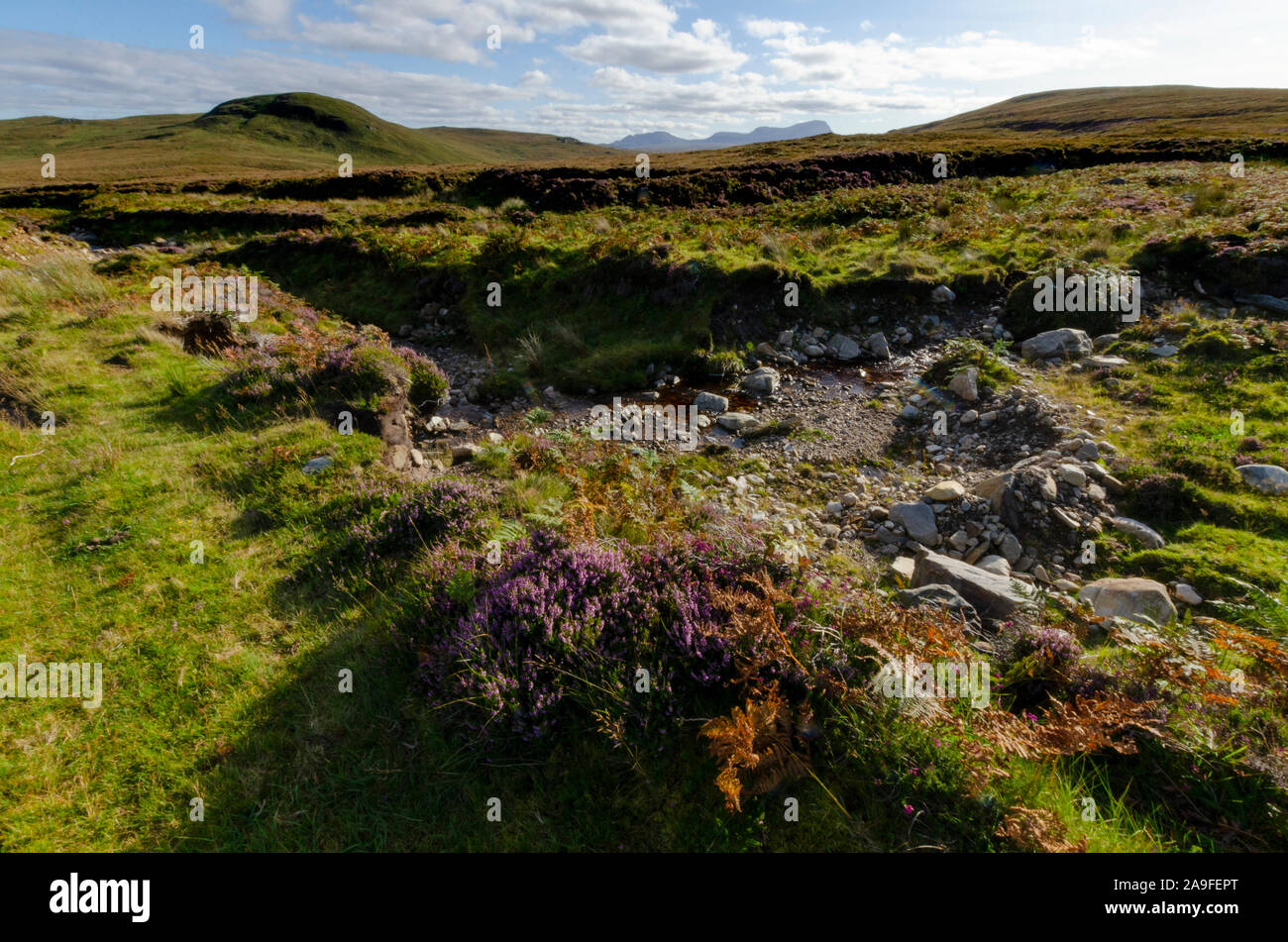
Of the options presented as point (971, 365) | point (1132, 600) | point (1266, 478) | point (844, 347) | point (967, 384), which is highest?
point (844, 347)

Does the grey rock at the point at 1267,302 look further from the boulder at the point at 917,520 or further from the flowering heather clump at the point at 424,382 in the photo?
the flowering heather clump at the point at 424,382

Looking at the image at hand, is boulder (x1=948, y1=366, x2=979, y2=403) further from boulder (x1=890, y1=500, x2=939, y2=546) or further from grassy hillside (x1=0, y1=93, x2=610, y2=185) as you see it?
grassy hillside (x1=0, y1=93, x2=610, y2=185)

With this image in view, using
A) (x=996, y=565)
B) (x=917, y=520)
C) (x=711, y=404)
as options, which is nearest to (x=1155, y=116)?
(x=711, y=404)

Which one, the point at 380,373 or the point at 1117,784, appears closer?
the point at 1117,784

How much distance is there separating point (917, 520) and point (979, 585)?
6.59 feet

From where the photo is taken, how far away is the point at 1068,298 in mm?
12203

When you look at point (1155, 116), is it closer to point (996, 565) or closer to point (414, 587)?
point (996, 565)

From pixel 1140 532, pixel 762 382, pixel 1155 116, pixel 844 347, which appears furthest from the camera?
pixel 1155 116

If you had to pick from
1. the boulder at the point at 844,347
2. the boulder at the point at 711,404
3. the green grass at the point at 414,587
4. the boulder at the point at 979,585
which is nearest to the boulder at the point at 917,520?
the boulder at the point at 979,585

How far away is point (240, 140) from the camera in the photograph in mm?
126188

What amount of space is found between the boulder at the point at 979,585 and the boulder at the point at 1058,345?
25.5 ft
